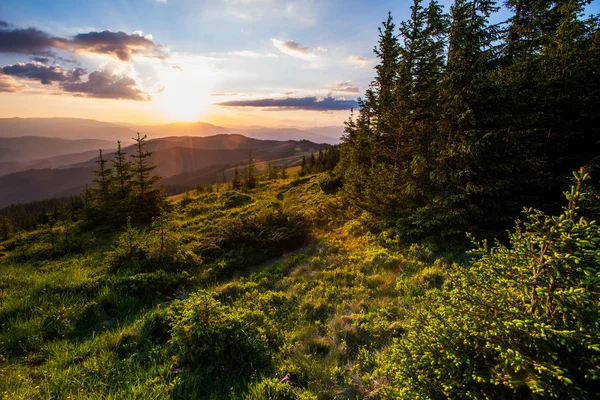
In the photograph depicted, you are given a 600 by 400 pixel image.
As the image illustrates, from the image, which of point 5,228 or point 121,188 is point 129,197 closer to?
point 121,188

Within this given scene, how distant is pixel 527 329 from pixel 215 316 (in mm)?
6332

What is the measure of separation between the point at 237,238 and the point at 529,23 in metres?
23.7

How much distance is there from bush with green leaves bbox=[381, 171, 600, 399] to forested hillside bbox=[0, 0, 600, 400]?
0.03 metres

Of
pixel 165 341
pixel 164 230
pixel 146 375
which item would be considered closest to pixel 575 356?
pixel 146 375

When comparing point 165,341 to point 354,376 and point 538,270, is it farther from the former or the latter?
point 538,270

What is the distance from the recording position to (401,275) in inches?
382

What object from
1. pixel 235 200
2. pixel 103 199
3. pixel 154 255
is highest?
pixel 103 199

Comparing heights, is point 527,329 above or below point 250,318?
above

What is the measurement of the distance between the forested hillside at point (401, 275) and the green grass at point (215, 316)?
2.1 inches

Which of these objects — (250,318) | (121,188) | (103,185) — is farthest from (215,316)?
(103,185)

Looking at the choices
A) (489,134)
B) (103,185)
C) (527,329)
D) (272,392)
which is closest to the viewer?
(527,329)

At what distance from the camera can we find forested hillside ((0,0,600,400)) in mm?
3400

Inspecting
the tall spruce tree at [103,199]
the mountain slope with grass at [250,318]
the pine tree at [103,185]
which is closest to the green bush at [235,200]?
the tall spruce tree at [103,199]

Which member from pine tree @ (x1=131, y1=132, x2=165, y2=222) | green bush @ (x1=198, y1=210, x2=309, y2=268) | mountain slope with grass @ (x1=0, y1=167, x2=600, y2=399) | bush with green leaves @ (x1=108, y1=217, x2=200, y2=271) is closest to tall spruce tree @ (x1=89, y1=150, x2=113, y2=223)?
pine tree @ (x1=131, y1=132, x2=165, y2=222)
